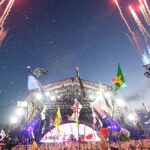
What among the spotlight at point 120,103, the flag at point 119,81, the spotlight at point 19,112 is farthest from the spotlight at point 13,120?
the flag at point 119,81

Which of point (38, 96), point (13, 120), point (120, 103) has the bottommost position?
point (13, 120)

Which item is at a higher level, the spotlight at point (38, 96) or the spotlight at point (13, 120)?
the spotlight at point (38, 96)

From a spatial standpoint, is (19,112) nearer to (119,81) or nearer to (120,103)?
(120,103)

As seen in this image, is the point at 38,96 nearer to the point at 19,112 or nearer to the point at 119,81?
the point at 19,112

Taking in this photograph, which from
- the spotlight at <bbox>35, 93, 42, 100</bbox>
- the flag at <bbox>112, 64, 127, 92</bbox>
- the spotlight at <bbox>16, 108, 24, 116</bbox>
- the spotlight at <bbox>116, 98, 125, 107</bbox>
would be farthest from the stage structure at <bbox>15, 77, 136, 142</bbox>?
the flag at <bbox>112, 64, 127, 92</bbox>

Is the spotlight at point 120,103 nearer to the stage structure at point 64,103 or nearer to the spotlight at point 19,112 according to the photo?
the stage structure at point 64,103

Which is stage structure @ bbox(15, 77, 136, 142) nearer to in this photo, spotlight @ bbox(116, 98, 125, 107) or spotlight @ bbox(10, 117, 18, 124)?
spotlight @ bbox(116, 98, 125, 107)

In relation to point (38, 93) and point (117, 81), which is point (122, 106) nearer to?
point (38, 93)

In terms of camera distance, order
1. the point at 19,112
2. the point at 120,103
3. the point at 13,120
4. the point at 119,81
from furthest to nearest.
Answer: the point at 120,103
the point at 19,112
the point at 13,120
the point at 119,81

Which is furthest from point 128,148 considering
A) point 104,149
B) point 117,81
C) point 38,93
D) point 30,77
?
point 38,93

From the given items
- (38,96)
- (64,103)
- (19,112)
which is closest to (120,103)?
(64,103)

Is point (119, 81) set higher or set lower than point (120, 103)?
lower

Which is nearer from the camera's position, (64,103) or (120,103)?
(64,103)

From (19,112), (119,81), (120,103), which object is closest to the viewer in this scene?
(119,81)
